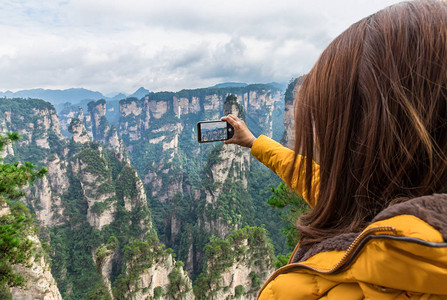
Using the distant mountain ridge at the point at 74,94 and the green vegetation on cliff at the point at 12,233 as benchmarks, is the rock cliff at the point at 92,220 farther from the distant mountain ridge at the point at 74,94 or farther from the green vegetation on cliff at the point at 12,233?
the distant mountain ridge at the point at 74,94

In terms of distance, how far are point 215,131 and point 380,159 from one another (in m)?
1.55

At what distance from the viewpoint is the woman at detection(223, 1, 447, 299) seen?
1.88 feet

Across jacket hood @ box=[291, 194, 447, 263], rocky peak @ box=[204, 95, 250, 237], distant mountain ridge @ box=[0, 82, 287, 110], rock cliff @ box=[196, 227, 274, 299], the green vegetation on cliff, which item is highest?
distant mountain ridge @ box=[0, 82, 287, 110]

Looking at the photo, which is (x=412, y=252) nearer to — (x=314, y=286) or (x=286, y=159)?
(x=314, y=286)

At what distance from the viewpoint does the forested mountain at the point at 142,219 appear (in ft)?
56.8

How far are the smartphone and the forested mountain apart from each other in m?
15.1

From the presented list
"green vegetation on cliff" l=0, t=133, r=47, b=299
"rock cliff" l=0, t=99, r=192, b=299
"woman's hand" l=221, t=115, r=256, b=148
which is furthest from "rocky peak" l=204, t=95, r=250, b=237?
"woman's hand" l=221, t=115, r=256, b=148

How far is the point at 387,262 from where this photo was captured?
1.88ft

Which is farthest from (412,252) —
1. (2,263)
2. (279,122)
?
(279,122)

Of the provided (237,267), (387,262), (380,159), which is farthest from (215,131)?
(237,267)

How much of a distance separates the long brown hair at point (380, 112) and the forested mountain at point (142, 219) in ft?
53.6

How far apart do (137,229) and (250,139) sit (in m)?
29.1

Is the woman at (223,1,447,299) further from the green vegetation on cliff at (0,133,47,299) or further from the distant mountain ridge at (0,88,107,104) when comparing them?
the distant mountain ridge at (0,88,107,104)

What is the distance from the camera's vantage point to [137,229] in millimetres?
27766
